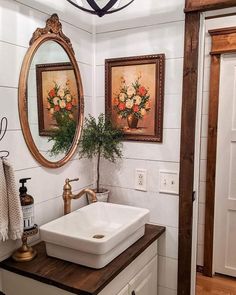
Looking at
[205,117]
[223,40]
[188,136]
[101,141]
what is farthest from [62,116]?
[223,40]

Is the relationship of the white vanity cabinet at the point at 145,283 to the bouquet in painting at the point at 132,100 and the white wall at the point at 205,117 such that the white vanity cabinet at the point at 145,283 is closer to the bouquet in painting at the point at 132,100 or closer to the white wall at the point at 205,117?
the bouquet in painting at the point at 132,100

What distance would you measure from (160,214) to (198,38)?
1027 mm

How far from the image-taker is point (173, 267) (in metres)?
1.79

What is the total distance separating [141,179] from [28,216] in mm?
738

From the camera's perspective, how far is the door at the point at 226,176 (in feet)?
8.16

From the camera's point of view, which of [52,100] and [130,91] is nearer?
[52,100]

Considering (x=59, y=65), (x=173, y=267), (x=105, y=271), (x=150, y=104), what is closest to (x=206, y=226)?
(x=173, y=267)

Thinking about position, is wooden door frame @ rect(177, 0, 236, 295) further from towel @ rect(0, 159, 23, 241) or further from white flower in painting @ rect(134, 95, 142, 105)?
towel @ rect(0, 159, 23, 241)

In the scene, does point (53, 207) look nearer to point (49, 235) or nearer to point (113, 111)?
point (49, 235)

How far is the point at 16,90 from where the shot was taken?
1397mm

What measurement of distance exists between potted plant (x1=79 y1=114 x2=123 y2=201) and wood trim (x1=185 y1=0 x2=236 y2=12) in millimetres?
781

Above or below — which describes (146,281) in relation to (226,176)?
below

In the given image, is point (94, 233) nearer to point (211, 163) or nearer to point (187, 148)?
point (187, 148)

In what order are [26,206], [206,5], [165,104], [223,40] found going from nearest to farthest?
[26,206] < [206,5] < [165,104] < [223,40]
